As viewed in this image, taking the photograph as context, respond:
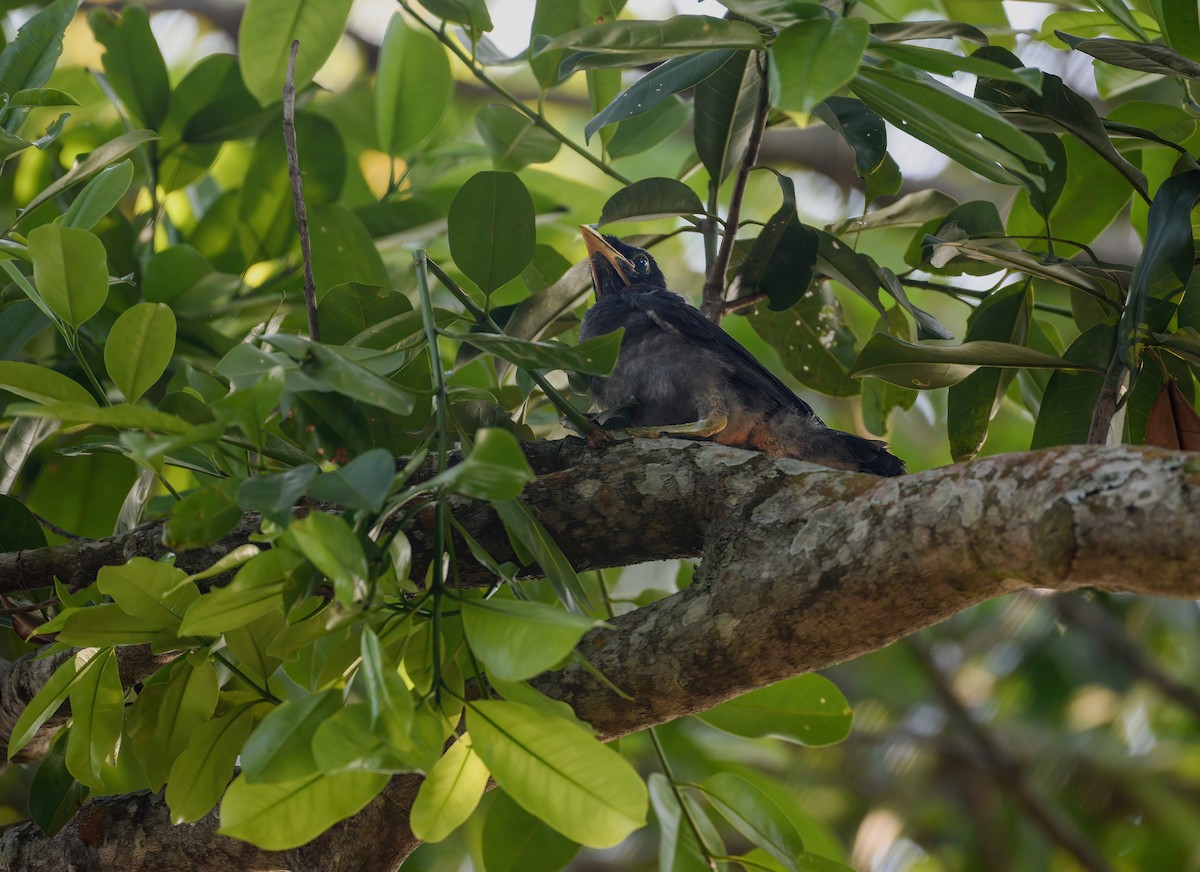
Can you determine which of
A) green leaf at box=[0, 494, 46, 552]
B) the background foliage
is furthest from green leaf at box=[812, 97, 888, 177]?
green leaf at box=[0, 494, 46, 552]

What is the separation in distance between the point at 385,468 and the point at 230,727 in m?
0.50

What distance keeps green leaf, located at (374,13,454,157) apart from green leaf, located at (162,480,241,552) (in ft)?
5.29

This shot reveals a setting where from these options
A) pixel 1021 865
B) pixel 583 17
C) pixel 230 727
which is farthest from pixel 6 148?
pixel 1021 865

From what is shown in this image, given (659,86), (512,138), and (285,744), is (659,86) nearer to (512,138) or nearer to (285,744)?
(512,138)

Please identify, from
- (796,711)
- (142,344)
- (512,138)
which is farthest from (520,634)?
(512,138)

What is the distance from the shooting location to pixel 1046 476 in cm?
109

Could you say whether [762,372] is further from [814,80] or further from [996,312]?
[814,80]

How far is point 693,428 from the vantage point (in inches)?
72.2

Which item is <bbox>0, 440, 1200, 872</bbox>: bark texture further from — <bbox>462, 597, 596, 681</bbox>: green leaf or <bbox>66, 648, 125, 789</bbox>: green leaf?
<bbox>462, 597, 596, 681</bbox>: green leaf

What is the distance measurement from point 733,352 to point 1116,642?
257 centimetres

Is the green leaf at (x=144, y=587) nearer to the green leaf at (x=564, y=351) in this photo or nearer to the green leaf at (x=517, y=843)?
the green leaf at (x=564, y=351)

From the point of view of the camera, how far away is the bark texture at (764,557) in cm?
104

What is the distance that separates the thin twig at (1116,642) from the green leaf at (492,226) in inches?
116

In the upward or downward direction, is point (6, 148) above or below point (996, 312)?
above
